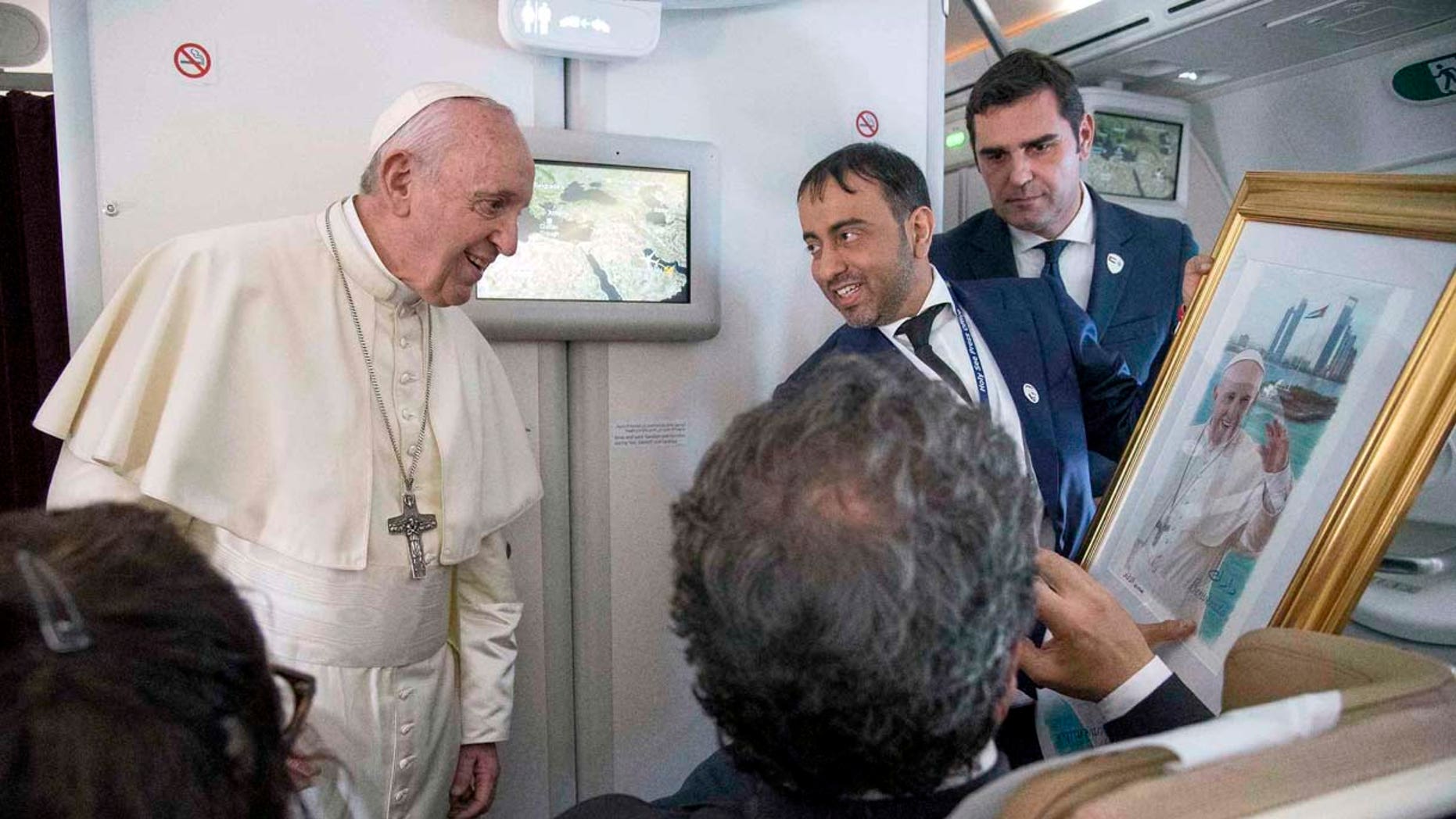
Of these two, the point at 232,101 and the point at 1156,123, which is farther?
the point at 1156,123

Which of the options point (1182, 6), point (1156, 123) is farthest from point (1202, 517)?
point (1156, 123)

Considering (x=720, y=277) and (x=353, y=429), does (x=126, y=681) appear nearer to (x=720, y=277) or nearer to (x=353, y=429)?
(x=353, y=429)

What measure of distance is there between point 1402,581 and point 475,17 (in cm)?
306

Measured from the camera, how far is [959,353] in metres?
2.08

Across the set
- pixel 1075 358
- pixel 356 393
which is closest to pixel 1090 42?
pixel 1075 358

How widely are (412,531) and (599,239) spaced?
2.69 ft

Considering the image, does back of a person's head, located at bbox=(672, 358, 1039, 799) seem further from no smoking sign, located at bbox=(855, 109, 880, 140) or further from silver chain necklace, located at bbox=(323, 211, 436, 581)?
no smoking sign, located at bbox=(855, 109, 880, 140)

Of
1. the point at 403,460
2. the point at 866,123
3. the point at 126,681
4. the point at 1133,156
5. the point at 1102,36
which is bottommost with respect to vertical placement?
the point at 403,460

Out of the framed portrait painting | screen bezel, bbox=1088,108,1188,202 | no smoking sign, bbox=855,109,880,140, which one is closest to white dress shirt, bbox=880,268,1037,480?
the framed portrait painting

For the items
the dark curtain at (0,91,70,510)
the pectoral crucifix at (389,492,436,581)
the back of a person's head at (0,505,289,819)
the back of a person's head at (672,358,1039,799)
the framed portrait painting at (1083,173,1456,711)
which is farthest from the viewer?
the dark curtain at (0,91,70,510)

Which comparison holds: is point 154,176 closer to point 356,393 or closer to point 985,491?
point 356,393

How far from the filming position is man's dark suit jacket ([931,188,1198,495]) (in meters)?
2.46

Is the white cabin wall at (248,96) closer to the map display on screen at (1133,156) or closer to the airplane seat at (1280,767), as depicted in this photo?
the airplane seat at (1280,767)

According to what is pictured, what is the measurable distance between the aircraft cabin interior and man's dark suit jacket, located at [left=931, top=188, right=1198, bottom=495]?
0.04ft
